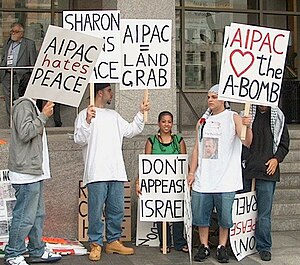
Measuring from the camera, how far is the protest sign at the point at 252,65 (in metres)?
6.87

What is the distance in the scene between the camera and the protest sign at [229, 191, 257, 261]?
23.9 feet

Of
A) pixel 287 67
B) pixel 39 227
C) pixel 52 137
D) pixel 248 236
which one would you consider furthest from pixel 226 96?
pixel 287 67

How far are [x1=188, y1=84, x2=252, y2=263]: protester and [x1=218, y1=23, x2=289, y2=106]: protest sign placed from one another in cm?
28

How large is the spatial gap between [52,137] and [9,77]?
1464mm

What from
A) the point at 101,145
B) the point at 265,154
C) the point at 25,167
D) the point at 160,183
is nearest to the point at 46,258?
the point at 25,167

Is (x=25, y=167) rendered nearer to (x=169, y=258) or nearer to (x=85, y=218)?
(x=85, y=218)

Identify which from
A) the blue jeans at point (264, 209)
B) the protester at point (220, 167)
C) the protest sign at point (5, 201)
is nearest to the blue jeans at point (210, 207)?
the protester at point (220, 167)

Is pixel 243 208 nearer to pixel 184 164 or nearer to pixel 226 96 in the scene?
pixel 184 164

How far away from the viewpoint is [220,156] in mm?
7094

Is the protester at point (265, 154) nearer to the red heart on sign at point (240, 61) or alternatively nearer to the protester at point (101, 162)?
the red heart on sign at point (240, 61)

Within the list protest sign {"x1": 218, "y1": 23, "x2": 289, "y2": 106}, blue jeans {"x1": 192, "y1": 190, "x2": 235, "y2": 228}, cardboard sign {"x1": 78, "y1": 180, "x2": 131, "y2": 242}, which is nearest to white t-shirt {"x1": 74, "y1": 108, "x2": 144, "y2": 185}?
blue jeans {"x1": 192, "y1": 190, "x2": 235, "y2": 228}

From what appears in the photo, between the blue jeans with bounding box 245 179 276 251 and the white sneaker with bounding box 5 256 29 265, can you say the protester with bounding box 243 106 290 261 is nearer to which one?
the blue jeans with bounding box 245 179 276 251

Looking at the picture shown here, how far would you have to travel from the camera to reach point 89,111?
6.95 m

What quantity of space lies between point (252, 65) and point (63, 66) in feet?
6.42
